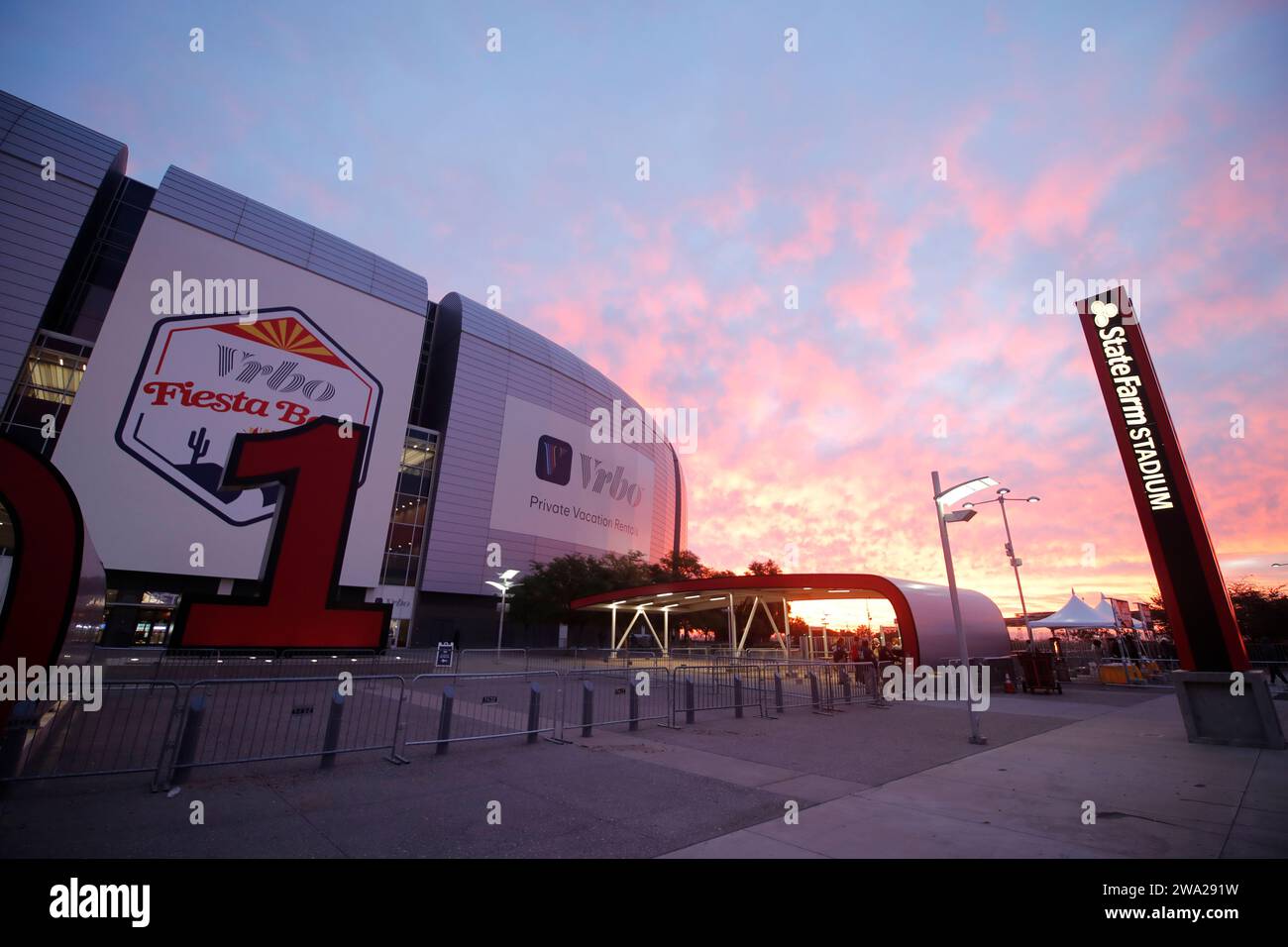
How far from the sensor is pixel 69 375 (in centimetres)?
3428

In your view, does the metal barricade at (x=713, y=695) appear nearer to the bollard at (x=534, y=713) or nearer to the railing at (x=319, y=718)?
the railing at (x=319, y=718)

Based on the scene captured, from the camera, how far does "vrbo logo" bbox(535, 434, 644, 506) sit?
5738 centimetres

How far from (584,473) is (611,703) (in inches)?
1874

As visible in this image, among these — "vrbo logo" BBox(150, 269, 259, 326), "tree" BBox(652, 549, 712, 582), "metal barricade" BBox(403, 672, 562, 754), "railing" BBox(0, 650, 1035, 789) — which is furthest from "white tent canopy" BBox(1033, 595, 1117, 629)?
"vrbo logo" BBox(150, 269, 259, 326)

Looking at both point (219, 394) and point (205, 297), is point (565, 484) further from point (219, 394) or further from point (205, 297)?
point (205, 297)

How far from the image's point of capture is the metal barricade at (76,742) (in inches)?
235

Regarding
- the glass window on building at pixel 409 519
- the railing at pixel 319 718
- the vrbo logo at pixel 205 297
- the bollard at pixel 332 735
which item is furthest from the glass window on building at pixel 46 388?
the bollard at pixel 332 735

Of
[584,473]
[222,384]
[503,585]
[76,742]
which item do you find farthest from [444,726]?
[584,473]

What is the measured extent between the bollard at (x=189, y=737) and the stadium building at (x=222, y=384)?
28943 millimetres

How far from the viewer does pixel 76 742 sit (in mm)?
8195

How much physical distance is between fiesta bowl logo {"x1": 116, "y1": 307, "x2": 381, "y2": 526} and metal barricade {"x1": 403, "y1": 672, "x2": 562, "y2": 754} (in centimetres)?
2498

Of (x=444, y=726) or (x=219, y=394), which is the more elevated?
(x=219, y=394)
